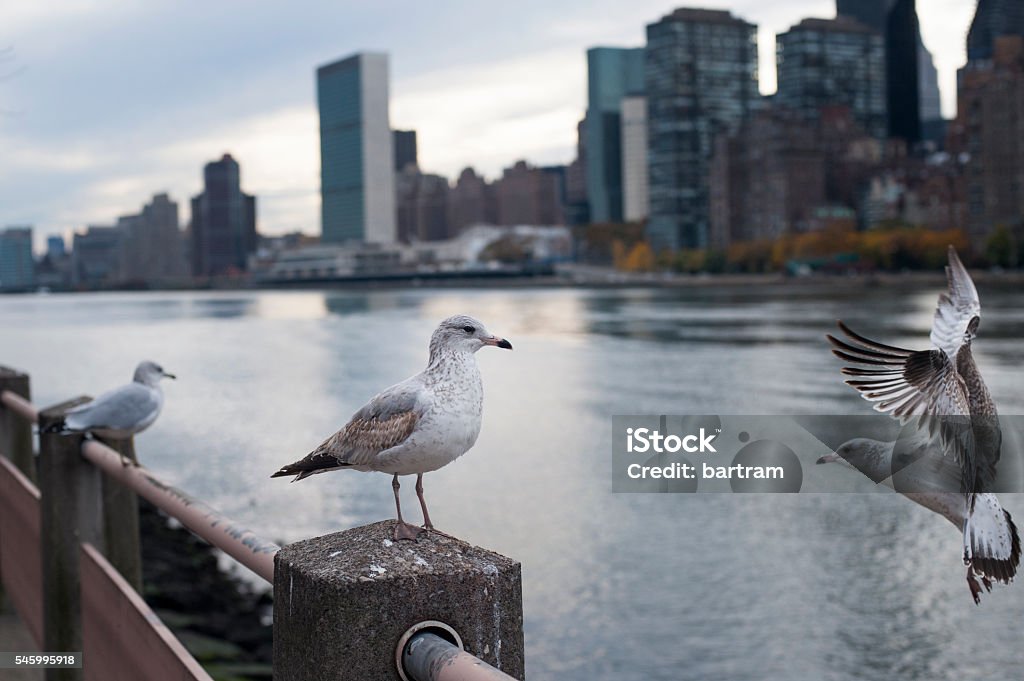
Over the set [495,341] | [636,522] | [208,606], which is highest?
[495,341]

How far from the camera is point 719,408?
3422cm

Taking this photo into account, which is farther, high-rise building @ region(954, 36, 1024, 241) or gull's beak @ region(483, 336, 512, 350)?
high-rise building @ region(954, 36, 1024, 241)

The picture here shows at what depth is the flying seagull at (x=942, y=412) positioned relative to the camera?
2.65m

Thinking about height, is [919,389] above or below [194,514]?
above

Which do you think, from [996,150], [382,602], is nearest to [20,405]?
[382,602]

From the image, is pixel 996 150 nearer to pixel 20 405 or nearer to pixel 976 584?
pixel 20 405

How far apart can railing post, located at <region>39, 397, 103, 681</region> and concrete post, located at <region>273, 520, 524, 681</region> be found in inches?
124

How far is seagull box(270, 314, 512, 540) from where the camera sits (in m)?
2.56

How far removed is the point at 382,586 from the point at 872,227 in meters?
167

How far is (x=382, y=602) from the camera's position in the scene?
7.23ft

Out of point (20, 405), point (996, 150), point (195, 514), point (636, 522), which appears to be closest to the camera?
point (195, 514)

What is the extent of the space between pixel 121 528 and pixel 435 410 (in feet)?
10.0

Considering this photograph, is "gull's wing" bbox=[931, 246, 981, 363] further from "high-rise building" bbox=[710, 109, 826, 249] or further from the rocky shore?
"high-rise building" bbox=[710, 109, 826, 249]

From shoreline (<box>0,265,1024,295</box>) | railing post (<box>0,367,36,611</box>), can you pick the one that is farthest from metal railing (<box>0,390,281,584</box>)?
shoreline (<box>0,265,1024,295</box>)
